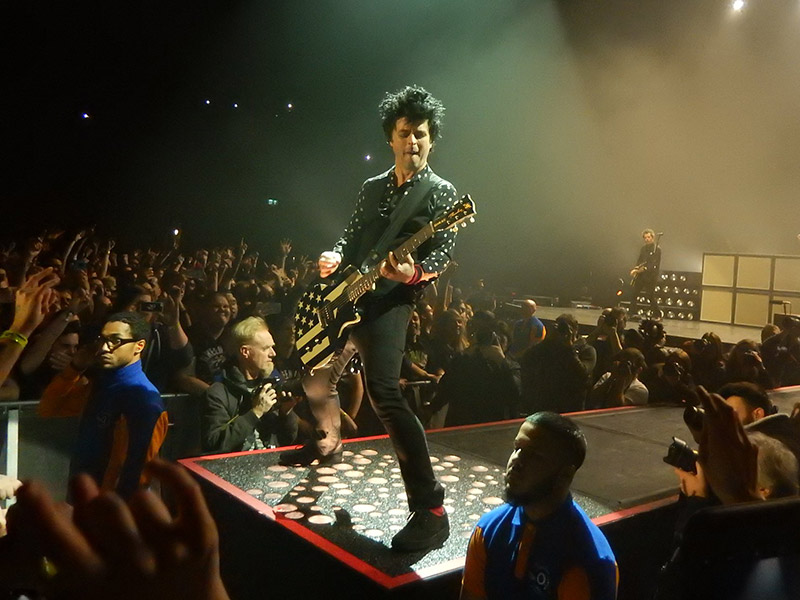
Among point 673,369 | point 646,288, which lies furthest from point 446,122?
point 673,369

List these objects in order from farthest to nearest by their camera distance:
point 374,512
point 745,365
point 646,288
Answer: point 646,288
point 745,365
point 374,512

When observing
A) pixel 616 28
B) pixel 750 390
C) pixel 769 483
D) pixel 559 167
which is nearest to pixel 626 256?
pixel 559 167

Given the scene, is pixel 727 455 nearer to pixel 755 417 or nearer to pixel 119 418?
pixel 755 417

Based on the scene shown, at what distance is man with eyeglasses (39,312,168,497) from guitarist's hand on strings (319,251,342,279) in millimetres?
806

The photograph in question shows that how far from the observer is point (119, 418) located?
2.57m

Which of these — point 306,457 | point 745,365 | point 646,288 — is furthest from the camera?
point 646,288

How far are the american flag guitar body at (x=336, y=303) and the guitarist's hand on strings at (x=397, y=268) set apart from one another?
52 mm

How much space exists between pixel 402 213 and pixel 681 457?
4.30ft

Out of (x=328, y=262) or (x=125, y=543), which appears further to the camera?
(x=328, y=262)

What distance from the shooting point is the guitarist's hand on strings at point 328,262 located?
2.73 m

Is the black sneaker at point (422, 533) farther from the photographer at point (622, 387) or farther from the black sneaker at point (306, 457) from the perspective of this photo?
the photographer at point (622, 387)

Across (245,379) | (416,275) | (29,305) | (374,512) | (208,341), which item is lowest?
(374,512)

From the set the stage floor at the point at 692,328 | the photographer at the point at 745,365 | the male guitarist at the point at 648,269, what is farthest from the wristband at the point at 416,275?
the male guitarist at the point at 648,269

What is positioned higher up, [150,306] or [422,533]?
[150,306]
